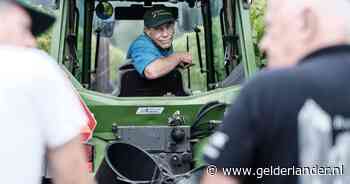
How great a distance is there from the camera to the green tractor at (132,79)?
6055 millimetres

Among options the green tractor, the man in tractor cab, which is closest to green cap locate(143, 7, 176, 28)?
the man in tractor cab

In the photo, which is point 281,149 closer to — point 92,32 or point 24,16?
point 24,16

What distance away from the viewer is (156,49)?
6504 mm

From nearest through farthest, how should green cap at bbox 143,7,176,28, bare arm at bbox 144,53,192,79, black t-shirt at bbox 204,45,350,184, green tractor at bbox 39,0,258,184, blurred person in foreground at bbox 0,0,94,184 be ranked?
black t-shirt at bbox 204,45,350,184 < blurred person in foreground at bbox 0,0,94,184 < green tractor at bbox 39,0,258,184 < bare arm at bbox 144,53,192,79 < green cap at bbox 143,7,176,28

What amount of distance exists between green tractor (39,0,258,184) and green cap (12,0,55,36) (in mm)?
2291

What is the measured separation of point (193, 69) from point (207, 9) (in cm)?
56

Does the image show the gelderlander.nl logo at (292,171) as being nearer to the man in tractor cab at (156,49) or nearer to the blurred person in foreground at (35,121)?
the blurred person in foreground at (35,121)

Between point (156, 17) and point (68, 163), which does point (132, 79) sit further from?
point (68, 163)

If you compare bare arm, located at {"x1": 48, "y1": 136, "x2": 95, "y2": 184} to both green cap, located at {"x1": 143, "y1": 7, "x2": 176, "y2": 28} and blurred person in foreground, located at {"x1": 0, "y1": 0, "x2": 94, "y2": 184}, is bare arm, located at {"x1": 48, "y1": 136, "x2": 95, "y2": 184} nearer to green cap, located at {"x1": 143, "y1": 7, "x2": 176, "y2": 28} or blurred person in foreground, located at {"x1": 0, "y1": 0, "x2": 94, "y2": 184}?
blurred person in foreground, located at {"x1": 0, "y1": 0, "x2": 94, "y2": 184}

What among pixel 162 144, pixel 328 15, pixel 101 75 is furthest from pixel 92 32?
pixel 328 15

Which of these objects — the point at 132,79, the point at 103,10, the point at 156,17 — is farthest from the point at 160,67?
the point at 103,10

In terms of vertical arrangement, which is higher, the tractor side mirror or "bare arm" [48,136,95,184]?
the tractor side mirror

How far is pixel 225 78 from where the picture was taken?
708 centimetres

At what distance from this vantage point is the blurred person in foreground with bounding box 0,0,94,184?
9.06ft
